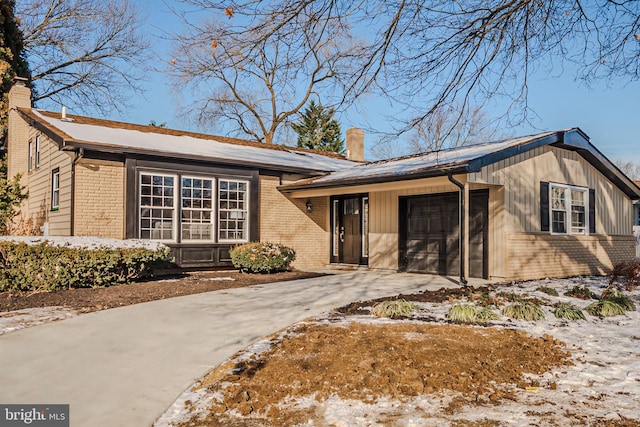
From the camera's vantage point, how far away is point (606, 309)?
6.87 meters

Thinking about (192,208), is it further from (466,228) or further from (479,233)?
(479,233)

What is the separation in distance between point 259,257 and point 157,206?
Result: 9.41ft

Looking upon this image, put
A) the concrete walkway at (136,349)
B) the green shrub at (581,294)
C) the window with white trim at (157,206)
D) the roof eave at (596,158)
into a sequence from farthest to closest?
the roof eave at (596,158) → the window with white trim at (157,206) → the green shrub at (581,294) → the concrete walkway at (136,349)

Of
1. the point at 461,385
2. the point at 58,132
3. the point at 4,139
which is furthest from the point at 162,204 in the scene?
the point at 4,139

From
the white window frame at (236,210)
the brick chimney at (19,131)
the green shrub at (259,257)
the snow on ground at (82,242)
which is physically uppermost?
the brick chimney at (19,131)

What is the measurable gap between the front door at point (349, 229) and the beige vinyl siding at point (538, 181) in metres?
4.71

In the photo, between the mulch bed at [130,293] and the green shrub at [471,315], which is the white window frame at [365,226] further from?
the green shrub at [471,315]

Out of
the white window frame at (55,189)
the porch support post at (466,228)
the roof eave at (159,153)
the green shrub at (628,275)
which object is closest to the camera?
the porch support post at (466,228)

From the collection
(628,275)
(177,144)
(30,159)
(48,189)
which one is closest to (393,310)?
(628,275)

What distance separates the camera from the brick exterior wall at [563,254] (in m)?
11.2

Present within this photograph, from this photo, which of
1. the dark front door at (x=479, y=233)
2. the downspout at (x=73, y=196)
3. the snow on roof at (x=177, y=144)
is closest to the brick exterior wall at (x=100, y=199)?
the downspout at (x=73, y=196)

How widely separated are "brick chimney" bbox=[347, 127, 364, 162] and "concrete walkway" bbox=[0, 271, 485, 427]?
13513mm

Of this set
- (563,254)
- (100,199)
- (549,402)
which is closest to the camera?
(549,402)

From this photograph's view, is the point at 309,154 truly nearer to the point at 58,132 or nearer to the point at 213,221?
the point at 213,221
